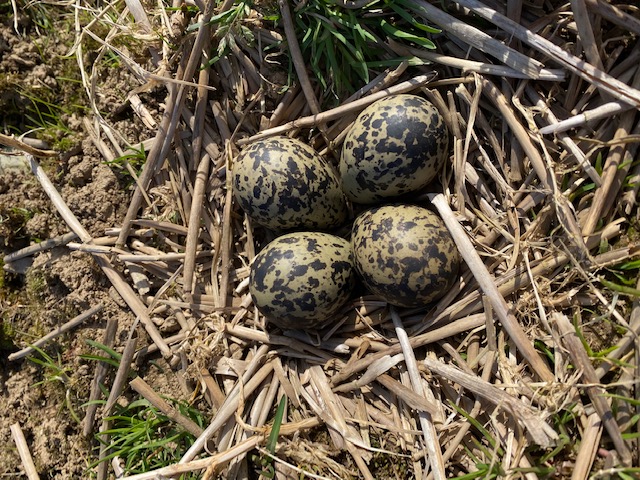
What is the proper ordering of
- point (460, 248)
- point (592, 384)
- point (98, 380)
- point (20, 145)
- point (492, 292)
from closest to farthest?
1. point (592, 384)
2. point (492, 292)
3. point (460, 248)
4. point (98, 380)
5. point (20, 145)

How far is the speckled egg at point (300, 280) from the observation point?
6.93ft

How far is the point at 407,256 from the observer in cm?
200

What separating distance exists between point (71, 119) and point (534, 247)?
7.63 ft

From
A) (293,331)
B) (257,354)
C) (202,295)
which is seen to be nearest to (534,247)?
(293,331)

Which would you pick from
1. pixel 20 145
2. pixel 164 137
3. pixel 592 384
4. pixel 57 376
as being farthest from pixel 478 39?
pixel 57 376

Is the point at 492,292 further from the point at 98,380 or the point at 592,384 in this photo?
the point at 98,380

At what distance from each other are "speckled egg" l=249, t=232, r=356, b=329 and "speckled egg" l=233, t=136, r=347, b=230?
0.11 m

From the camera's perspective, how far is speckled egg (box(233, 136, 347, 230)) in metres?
2.14

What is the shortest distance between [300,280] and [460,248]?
662mm

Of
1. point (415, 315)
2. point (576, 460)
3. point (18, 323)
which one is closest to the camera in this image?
point (576, 460)

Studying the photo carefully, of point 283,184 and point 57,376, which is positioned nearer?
point 283,184

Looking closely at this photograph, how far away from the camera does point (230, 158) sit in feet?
7.75

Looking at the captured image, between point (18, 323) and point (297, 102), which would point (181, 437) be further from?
point (297, 102)

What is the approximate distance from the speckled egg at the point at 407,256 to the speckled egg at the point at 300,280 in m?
0.12
